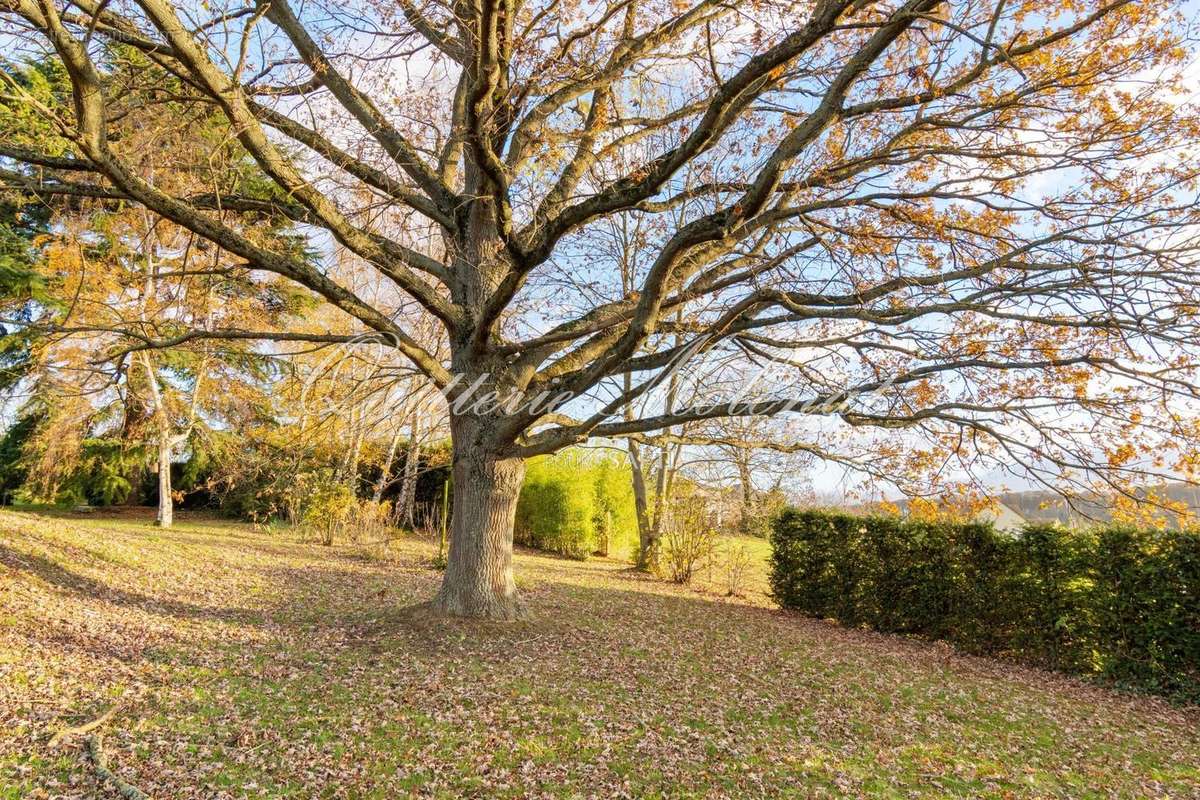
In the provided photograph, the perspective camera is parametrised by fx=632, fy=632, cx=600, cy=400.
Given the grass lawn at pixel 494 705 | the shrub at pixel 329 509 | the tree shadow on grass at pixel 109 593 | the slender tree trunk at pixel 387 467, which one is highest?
the slender tree trunk at pixel 387 467

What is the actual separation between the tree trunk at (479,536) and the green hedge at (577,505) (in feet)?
32.8

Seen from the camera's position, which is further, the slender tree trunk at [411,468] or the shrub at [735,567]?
the slender tree trunk at [411,468]

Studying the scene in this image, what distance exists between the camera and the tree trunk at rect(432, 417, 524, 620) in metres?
7.00

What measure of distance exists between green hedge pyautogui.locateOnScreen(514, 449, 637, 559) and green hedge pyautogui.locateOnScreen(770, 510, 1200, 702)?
7.48 meters

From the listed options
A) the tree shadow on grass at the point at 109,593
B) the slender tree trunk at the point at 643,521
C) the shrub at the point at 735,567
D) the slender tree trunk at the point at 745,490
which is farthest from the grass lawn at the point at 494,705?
the slender tree trunk at the point at 643,521

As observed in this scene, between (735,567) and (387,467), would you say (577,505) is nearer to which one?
(387,467)

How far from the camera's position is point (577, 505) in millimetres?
17109

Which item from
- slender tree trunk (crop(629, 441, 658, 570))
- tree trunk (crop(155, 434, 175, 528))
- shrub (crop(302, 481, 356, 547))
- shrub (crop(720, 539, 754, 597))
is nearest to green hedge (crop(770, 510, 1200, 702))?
shrub (crop(720, 539, 754, 597))

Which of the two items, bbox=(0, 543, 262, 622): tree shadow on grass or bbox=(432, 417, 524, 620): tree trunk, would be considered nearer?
bbox=(0, 543, 262, 622): tree shadow on grass

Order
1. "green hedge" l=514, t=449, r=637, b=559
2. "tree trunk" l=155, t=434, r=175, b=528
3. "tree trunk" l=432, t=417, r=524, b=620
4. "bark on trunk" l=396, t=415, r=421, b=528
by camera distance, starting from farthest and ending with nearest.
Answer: "green hedge" l=514, t=449, r=637, b=559, "tree trunk" l=155, t=434, r=175, b=528, "bark on trunk" l=396, t=415, r=421, b=528, "tree trunk" l=432, t=417, r=524, b=620

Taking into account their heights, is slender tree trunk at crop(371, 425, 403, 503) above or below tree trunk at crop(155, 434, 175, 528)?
above

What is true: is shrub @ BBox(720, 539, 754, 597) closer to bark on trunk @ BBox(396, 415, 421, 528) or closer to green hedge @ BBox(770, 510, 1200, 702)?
green hedge @ BBox(770, 510, 1200, 702)

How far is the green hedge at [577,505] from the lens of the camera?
1720cm

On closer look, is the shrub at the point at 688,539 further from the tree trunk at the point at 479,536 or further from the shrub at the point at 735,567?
Answer: the tree trunk at the point at 479,536
